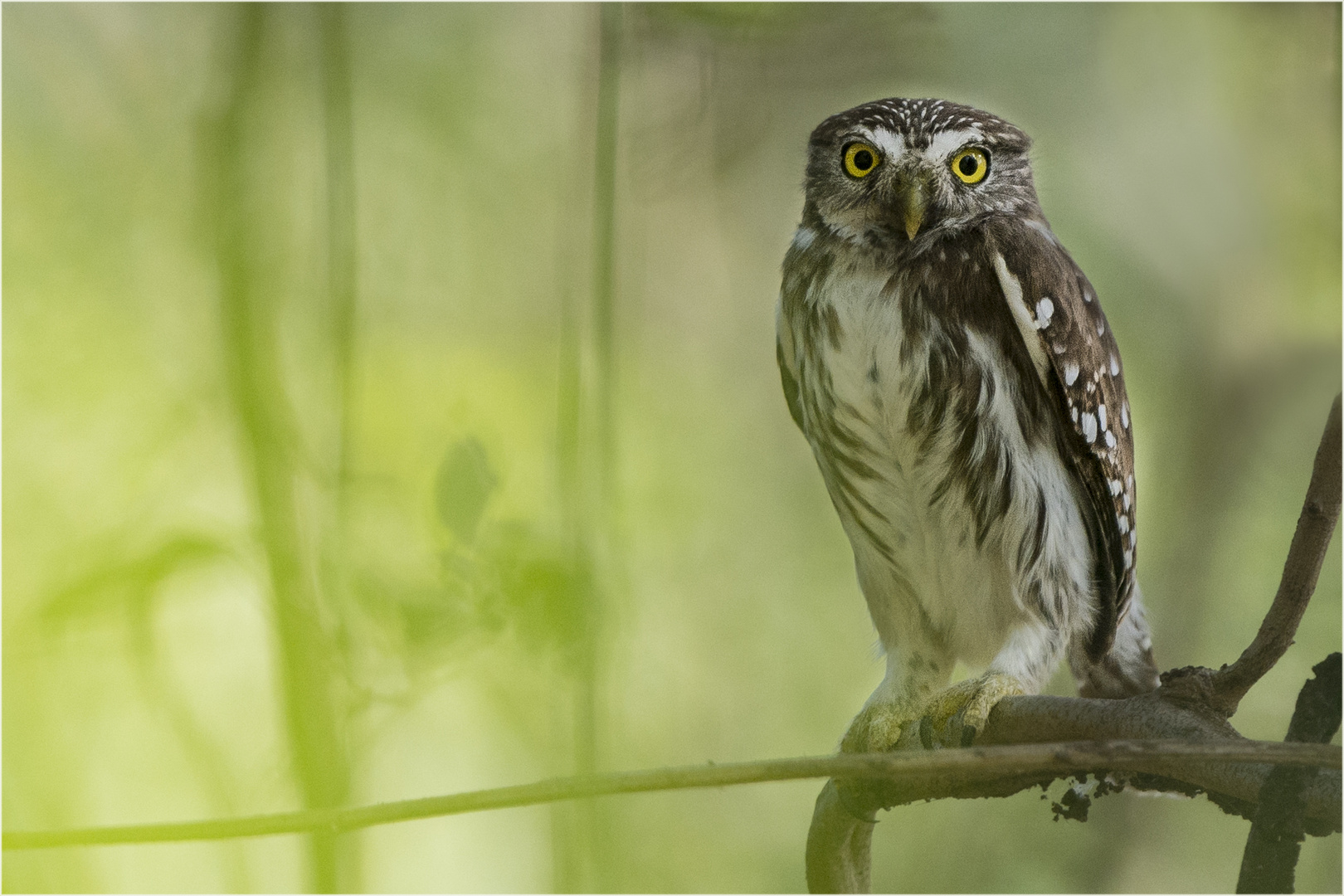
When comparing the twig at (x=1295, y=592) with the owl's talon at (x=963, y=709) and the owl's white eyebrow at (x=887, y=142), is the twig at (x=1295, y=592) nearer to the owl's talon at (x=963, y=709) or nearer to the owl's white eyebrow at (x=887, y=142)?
the owl's talon at (x=963, y=709)

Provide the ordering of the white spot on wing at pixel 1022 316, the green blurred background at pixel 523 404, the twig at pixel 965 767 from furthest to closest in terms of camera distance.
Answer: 1. the green blurred background at pixel 523 404
2. the white spot on wing at pixel 1022 316
3. the twig at pixel 965 767

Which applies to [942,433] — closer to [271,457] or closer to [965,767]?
[965,767]

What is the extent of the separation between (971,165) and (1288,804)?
588mm

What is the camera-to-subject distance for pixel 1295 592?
776mm

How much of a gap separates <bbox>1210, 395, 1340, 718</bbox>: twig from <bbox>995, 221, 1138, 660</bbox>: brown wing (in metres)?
0.14

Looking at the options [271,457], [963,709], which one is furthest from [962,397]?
[271,457]

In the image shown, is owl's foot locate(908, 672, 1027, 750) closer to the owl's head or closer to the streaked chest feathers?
the streaked chest feathers

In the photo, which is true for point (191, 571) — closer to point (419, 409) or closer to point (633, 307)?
point (419, 409)

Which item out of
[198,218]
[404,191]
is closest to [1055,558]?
[404,191]

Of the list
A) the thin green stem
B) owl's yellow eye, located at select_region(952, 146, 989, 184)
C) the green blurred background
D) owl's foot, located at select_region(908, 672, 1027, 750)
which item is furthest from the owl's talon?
the thin green stem

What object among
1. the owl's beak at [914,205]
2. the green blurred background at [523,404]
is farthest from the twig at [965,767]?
the owl's beak at [914,205]

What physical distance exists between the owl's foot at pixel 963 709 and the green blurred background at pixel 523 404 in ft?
0.34

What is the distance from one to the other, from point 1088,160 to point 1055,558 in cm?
41

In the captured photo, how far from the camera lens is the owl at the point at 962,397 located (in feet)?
2.86
